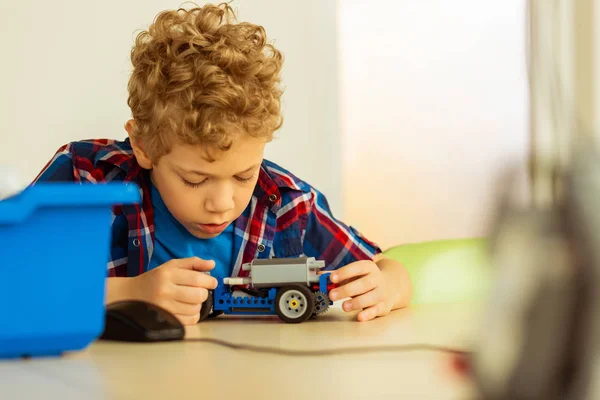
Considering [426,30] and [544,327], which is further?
[426,30]

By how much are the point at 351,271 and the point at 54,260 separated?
46 centimetres

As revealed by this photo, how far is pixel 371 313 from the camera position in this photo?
874 millimetres

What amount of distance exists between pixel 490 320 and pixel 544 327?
0.01 m

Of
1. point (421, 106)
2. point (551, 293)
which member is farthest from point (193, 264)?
point (421, 106)

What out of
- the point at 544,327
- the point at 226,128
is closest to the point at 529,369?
the point at 544,327

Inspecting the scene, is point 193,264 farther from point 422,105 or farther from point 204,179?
point 422,105

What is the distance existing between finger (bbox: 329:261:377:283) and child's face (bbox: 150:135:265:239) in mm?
196

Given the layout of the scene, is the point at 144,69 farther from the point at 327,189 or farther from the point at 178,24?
the point at 327,189

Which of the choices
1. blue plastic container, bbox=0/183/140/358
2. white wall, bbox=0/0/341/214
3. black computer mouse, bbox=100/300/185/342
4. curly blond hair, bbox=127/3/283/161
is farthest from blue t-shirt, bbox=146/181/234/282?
A: blue plastic container, bbox=0/183/140/358

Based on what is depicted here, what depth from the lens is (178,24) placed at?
115cm

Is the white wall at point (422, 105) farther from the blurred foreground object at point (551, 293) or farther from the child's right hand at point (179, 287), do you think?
the blurred foreground object at point (551, 293)

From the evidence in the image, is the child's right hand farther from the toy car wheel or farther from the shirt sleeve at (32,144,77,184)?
the shirt sleeve at (32,144,77,184)

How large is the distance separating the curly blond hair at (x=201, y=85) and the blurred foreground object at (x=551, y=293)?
835mm

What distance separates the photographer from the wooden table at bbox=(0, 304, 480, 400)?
43cm
